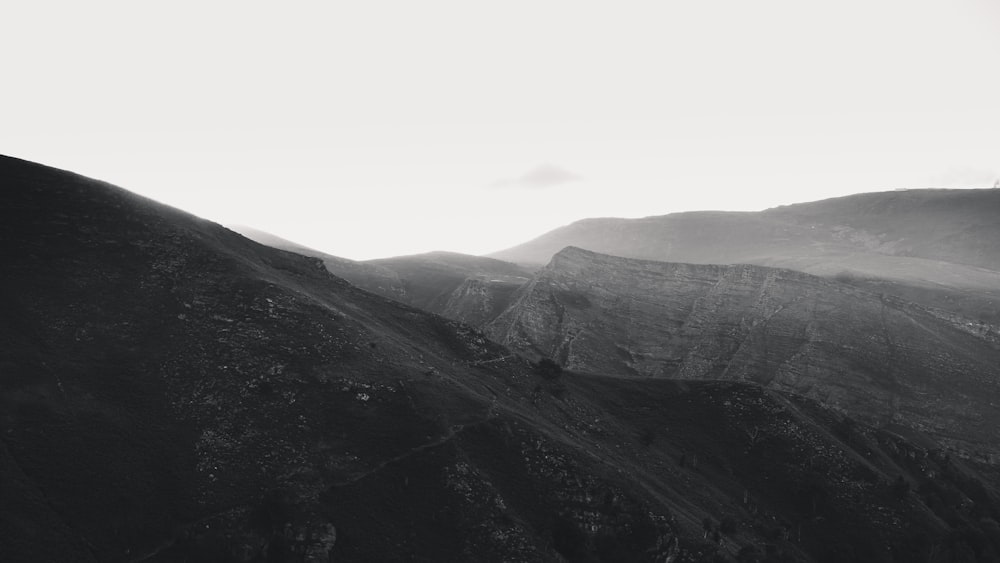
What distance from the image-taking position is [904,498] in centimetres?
6247

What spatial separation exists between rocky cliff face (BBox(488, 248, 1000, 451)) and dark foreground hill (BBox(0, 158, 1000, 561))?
29.8 metres

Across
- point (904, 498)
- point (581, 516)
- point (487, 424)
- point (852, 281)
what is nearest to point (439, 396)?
point (487, 424)

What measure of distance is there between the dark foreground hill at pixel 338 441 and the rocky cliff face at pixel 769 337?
29779 millimetres

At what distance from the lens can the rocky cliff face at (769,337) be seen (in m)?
105

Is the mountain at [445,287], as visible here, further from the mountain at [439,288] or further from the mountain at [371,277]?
the mountain at [371,277]

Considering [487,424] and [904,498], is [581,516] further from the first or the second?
[904,498]

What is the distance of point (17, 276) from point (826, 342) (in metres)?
134

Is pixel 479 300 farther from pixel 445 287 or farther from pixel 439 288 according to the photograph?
pixel 439 288

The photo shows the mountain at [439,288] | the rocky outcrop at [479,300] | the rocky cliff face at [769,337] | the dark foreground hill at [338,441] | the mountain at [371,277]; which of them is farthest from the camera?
the mountain at [371,277]

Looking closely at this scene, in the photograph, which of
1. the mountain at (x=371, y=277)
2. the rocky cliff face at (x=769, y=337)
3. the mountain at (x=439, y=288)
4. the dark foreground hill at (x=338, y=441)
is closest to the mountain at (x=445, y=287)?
the mountain at (x=439, y=288)

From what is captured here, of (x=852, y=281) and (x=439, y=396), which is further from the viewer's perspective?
(x=852, y=281)

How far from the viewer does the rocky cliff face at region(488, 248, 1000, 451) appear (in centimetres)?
10462

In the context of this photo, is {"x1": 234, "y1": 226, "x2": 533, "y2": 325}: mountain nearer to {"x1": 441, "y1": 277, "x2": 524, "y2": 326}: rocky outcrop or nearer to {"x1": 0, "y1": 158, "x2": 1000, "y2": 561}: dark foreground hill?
{"x1": 441, "y1": 277, "x2": 524, "y2": 326}: rocky outcrop

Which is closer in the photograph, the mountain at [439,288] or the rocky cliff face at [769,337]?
the rocky cliff face at [769,337]
